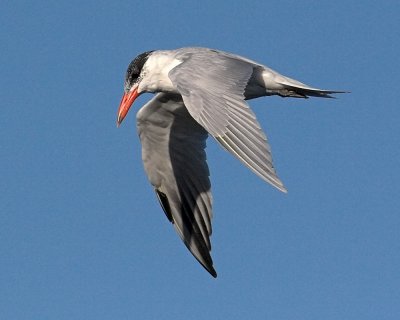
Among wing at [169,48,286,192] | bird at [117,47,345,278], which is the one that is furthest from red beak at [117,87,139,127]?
wing at [169,48,286,192]

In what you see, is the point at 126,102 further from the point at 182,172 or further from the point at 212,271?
the point at 212,271

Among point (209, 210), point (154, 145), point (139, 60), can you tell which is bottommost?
point (209, 210)

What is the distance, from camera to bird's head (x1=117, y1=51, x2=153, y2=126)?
15.0m

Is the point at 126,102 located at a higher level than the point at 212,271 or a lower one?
higher

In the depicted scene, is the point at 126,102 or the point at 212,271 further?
the point at 212,271

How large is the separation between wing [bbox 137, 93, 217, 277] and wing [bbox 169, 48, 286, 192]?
264cm

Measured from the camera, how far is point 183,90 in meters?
12.4

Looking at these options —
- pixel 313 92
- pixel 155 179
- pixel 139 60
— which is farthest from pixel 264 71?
pixel 155 179

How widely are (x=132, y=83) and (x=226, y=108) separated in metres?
Answer: 3.20

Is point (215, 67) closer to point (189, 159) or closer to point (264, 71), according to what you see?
point (264, 71)

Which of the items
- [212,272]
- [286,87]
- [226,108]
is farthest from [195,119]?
[212,272]

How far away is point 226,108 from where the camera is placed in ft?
39.8

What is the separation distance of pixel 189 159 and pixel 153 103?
3.51ft

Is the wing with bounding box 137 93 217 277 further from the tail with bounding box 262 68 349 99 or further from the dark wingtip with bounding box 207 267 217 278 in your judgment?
the tail with bounding box 262 68 349 99
